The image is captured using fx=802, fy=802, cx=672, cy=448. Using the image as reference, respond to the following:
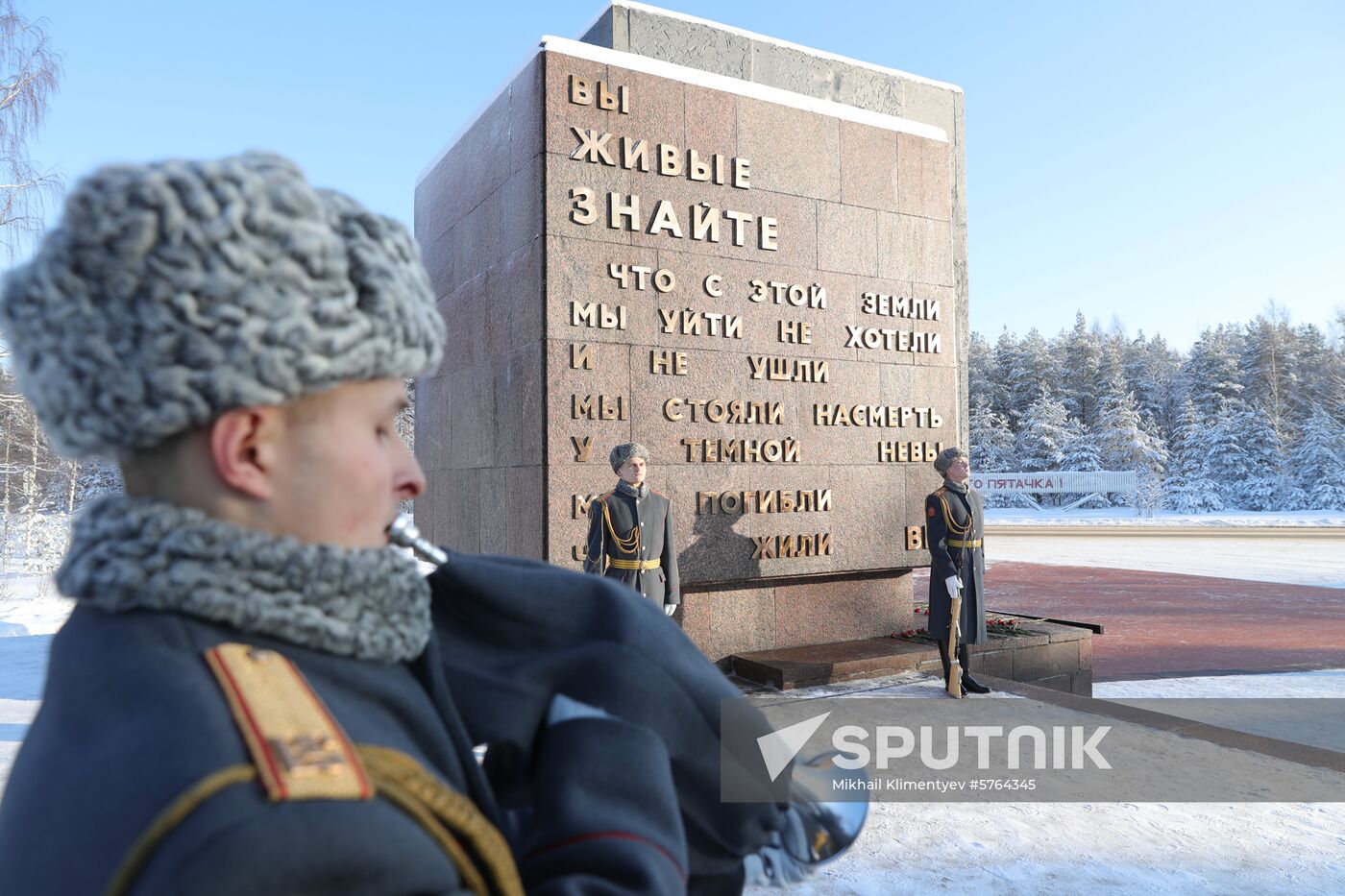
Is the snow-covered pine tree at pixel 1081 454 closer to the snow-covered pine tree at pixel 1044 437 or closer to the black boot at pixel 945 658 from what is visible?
the snow-covered pine tree at pixel 1044 437

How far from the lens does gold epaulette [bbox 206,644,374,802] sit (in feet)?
2.12

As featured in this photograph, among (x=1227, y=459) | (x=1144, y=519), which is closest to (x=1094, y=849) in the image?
(x=1144, y=519)

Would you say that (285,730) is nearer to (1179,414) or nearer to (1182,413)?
(1182,413)

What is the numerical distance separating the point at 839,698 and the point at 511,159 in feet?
16.2

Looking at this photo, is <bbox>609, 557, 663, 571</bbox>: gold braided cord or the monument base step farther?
the monument base step

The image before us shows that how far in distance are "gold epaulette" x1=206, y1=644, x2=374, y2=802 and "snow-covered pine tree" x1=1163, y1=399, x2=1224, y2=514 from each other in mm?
49833

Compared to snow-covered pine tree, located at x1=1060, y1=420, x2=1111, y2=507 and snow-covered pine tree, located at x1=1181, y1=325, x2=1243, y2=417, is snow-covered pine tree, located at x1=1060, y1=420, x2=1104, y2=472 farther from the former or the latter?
snow-covered pine tree, located at x1=1181, y1=325, x2=1243, y2=417

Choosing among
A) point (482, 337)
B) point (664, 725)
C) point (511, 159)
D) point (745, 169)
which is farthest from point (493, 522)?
point (664, 725)

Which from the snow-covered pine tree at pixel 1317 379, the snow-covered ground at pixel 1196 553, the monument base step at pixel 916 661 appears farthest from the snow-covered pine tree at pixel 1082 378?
the monument base step at pixel 916 661

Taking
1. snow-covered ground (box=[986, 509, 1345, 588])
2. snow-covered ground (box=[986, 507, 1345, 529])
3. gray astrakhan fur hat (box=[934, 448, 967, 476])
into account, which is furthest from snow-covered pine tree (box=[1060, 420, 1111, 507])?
gray astrakhan fur hat (box=[934, 448, 967, 476])

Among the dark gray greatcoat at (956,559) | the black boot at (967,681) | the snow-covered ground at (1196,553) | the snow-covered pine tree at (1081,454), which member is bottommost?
the snow-covered ground at (1196,553)

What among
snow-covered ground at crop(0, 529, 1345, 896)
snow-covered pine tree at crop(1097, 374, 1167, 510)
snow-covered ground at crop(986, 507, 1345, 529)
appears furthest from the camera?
snow-covered pine tree at crop(1097, 374, 1167, 510)

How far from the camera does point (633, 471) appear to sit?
223 inches

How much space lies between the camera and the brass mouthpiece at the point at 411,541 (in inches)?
38.1
